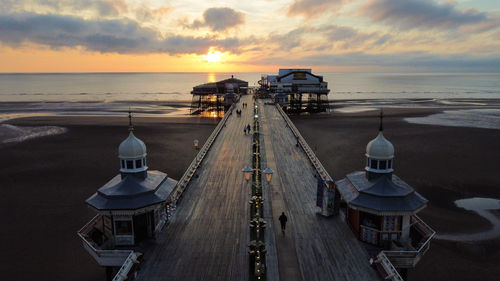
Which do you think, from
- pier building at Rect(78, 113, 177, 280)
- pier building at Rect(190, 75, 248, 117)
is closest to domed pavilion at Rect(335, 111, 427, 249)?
pier building at Rect(78, 113, 177, 280)

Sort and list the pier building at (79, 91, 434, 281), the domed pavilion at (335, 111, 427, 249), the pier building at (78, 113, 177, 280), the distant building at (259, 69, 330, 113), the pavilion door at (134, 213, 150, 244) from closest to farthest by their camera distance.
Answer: the pier building at (79, 91, 434, 281) < the pier building at (78, 113, 177, 280) < the domed pavilion at (335, 111, 427, 249) < the pavilion door at (134, 213, 150, 244) < the distant building at (259, 69, 330, 113)

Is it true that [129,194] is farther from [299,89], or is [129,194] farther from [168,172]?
[299,89]

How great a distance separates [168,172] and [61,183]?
9.04m

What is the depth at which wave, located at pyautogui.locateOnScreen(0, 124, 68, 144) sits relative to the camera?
50281 millimetres

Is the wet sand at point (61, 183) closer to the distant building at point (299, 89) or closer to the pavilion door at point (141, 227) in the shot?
the pavilion door at point (141, 227)

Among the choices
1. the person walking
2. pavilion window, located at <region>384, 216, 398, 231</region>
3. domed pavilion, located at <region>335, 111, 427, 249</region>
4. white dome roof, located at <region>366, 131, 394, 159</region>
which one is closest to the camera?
domed pavilion, located at <region>335, 111, 427, 249</region>

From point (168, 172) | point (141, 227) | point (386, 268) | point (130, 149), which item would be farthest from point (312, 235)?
point (168, 172)

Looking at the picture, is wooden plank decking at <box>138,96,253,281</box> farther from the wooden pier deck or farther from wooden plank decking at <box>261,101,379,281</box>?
wooden plank decking at <box>261,101,379,281</box>

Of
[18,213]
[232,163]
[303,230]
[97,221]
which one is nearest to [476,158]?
[232,163]

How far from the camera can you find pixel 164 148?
43906 mm

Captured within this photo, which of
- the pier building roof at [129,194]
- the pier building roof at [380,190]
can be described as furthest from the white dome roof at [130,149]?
the pier building roof at [380,190]

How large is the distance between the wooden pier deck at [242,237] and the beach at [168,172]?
5617mm

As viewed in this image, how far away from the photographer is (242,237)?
16.2 meters

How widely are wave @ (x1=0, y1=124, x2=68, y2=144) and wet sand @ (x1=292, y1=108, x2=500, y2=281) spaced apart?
38.4 meters
